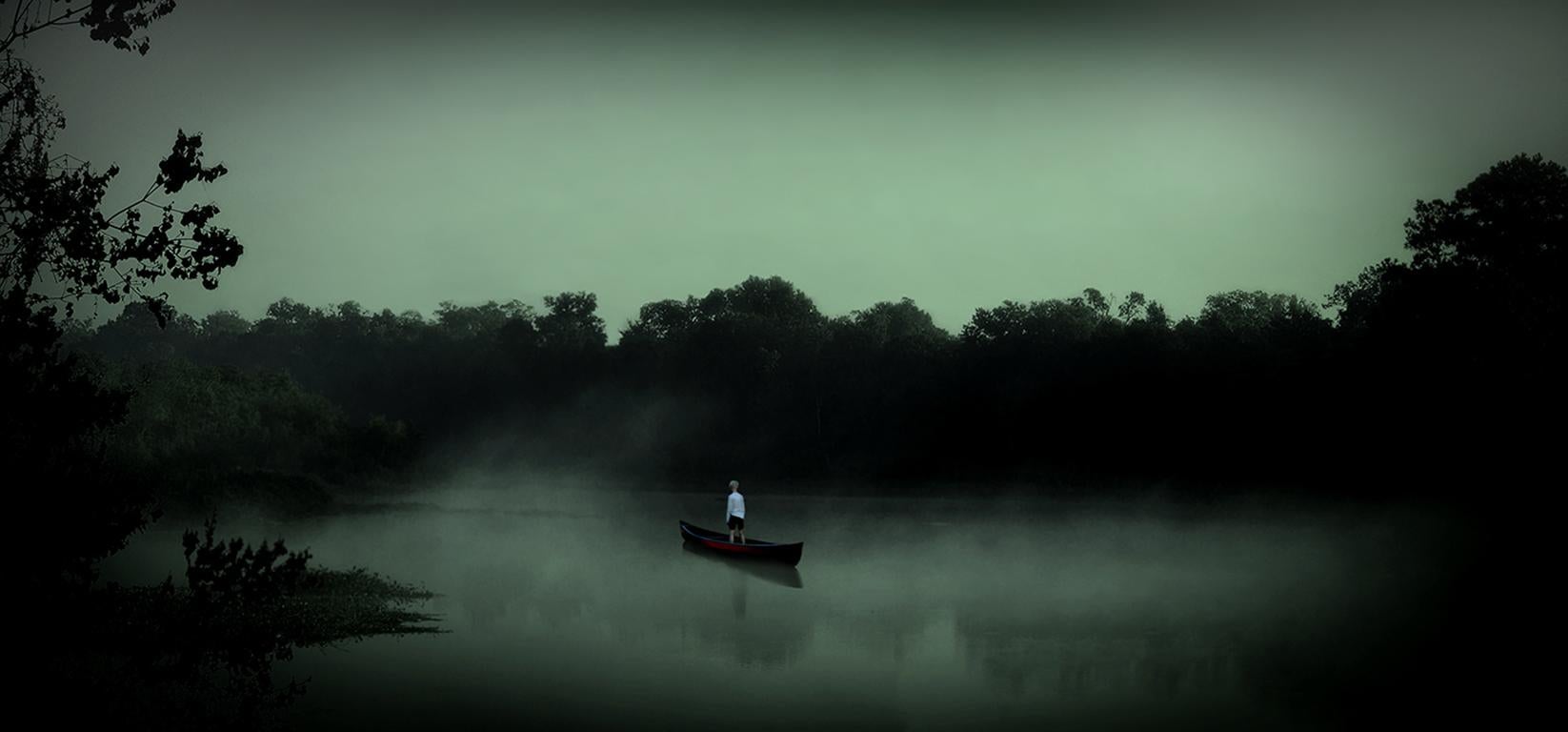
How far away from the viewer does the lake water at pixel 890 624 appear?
16.8 meters

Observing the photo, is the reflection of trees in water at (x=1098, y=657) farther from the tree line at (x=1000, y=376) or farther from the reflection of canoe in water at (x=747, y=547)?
the tree line at (x=1000, y=376)

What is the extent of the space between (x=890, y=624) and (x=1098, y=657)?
16.0 ft

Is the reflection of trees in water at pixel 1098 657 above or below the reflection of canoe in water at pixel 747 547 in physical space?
below

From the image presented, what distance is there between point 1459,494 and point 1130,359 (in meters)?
27.0

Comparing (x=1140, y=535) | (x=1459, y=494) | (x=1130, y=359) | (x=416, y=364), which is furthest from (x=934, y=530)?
(x=416, y=364)

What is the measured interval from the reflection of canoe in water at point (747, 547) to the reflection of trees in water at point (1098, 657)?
24.1 ft

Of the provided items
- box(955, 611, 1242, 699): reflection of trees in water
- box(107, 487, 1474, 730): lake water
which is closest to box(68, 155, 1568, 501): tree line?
box(107, 487, 1474, 730): lake water

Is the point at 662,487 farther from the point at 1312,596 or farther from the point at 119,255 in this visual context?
the point at 119,255

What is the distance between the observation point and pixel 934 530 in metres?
47.5

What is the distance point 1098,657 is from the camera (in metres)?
21.5

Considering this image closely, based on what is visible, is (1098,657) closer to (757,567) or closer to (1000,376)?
(757,567)

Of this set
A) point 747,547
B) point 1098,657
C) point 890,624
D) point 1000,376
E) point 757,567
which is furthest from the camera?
point 1000,376

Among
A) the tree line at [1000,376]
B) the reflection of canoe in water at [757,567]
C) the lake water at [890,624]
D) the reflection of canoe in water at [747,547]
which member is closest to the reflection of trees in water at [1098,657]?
the lake water at [890,624]

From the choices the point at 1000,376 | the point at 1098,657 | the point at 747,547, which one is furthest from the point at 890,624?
the point at 1000,376
